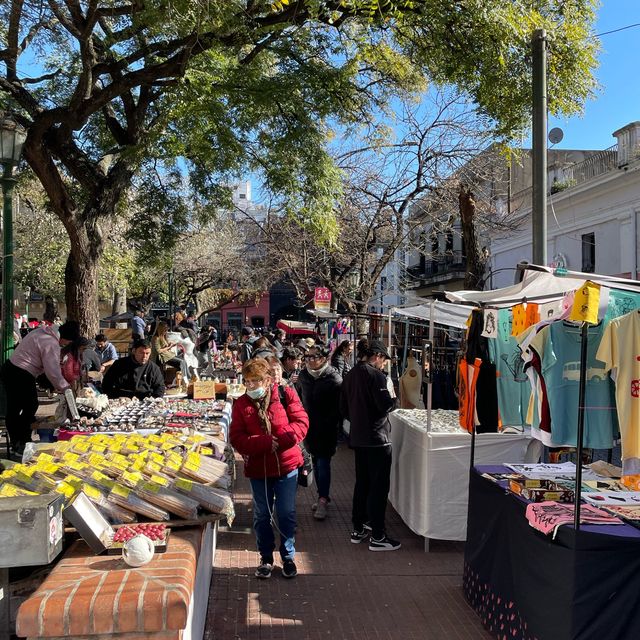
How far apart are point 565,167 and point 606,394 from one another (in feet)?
79.5

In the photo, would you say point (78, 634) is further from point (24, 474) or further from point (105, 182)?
point (105, 182)

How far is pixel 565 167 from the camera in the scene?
85.6ft

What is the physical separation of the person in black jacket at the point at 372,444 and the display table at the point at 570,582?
2.02m

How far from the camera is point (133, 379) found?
323 inches

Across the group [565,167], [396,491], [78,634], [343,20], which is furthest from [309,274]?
[78,634]

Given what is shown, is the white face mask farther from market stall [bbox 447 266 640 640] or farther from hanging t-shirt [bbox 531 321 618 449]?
hanging t-shirt [bbox 531 321 618 449]

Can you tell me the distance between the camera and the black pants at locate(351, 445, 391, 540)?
234 inches

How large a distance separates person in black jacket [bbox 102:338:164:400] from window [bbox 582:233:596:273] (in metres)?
18.8

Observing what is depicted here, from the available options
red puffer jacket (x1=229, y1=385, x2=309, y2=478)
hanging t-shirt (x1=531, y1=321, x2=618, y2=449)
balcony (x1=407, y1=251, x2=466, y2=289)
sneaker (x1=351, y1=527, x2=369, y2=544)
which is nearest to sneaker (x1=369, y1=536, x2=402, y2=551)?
sneaker (x1=351, y1=527, x2=369, y2=544)

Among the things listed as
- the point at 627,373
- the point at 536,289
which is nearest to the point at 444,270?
the point at 536,289

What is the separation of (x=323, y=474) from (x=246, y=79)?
244 inches

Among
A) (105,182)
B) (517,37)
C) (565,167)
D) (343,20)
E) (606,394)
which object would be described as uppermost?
(565,167)

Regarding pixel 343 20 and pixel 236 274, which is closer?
pixel 343 20

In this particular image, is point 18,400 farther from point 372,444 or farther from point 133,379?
point 372,444
